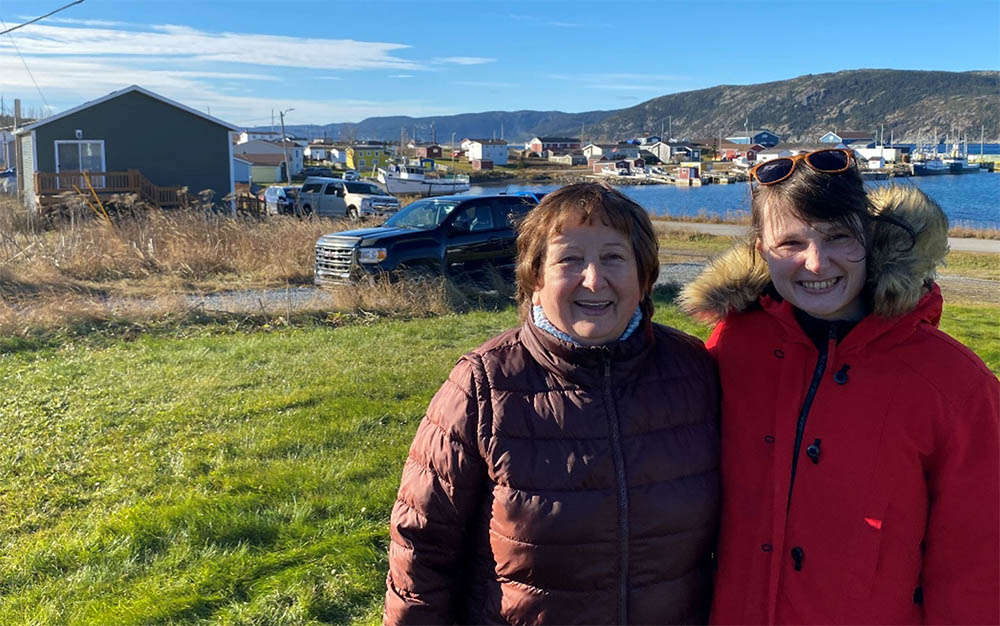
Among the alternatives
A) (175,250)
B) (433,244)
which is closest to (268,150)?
(175,250)

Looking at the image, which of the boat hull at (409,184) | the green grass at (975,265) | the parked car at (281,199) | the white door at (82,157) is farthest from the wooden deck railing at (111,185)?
the boat hull at (409,184)

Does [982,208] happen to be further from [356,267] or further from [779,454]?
[779,454]

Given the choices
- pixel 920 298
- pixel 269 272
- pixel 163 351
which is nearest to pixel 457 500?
Answer: pixel 920 298

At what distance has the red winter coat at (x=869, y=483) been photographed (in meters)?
1.84

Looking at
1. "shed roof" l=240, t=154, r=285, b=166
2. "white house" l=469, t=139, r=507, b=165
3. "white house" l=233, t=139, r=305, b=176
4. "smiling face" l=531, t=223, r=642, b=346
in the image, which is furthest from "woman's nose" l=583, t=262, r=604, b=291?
"white house" l=469, t=139, r=507, b=165

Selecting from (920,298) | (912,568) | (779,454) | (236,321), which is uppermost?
(920,298)

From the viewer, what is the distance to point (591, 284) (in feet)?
6.90

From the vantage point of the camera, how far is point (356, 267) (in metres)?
12.3

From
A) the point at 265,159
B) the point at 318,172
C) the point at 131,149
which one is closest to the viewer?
the point at 131,149

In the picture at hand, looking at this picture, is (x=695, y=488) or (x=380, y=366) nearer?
(x=695, y=488)

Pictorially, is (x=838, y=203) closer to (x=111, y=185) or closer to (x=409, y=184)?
(x=111, y=185)

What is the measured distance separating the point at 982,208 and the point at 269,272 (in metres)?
46.2

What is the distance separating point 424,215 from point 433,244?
816 millimetres

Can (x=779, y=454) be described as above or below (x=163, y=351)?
above
